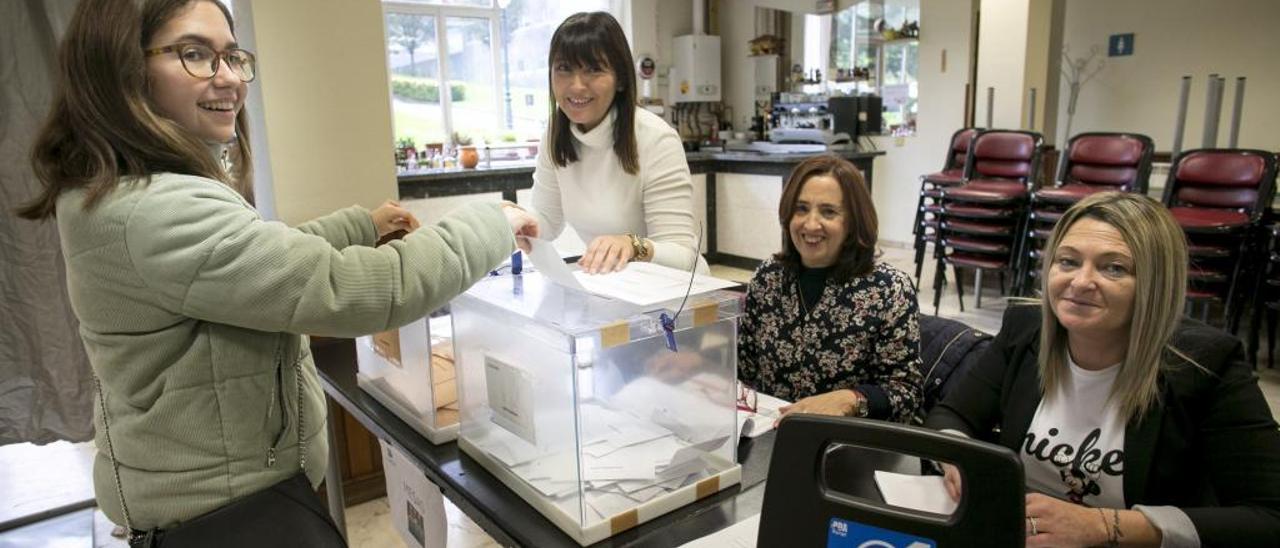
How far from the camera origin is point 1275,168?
352 centimetres

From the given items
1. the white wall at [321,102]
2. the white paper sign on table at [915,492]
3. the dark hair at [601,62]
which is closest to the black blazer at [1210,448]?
the white paper sign on table at [915,492]

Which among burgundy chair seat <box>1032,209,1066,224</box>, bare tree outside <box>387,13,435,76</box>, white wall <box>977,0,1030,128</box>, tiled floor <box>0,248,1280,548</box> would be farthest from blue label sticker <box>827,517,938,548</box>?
bare tree outside <box>387,13,435,76</box>

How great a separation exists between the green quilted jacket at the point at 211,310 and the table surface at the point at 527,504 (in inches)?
10.9

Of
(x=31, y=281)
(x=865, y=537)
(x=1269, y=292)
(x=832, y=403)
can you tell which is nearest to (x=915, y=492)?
(x=865, y=537)

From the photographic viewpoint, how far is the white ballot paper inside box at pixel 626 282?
1124 mm

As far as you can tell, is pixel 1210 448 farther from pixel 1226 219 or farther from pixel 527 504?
pixel 1226 219

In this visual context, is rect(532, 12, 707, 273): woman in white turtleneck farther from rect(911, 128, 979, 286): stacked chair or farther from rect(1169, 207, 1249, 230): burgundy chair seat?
rect(911, 128, 979, 286): stacked chair

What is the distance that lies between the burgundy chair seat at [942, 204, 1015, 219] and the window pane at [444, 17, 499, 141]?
4.07m

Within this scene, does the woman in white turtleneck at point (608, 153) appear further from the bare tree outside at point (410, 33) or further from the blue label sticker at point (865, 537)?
the bare tree outside at point (410, 33)

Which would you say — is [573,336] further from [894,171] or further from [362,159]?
[894,171]

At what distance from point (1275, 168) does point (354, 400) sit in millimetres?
3925

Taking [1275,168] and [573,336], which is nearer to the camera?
[573,336]

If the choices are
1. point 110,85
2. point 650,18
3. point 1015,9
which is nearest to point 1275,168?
point 1015,9

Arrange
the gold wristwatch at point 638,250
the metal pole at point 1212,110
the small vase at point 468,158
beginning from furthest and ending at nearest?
the small vase at point 468,158 → the metal pole at point 1212,110 → the gold wristwatch at point 638,250
